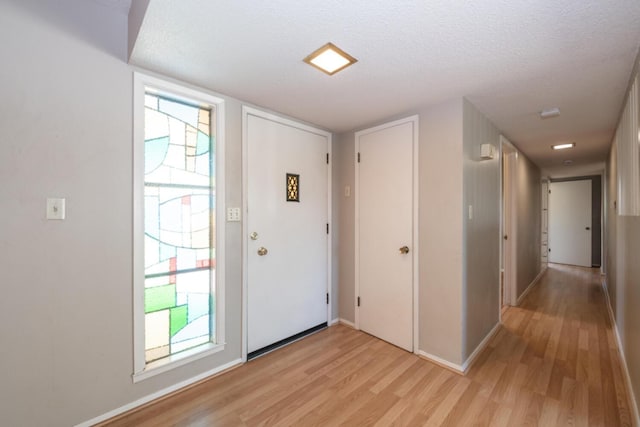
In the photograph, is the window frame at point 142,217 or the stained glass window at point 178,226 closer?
the window frame at point 142,217

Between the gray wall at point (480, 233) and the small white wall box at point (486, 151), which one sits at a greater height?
the small white wall box at point (486, 151)

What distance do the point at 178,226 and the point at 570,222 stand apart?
8357 millimetres

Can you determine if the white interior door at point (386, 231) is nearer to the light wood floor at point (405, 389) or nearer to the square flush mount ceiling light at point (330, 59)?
the light wood floor at point (405, 389)

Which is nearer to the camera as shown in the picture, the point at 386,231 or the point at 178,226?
the point at 178,226

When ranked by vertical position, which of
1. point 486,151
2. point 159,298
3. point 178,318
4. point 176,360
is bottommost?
point 176,360

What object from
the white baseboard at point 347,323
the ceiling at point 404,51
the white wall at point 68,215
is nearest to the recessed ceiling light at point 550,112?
the ceiling at point 404,51

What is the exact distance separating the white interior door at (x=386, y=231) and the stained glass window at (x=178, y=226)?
4.98 ft

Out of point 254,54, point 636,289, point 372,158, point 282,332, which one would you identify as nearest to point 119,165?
point 254,54

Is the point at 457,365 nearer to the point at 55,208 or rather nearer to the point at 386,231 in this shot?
the point at 386,231

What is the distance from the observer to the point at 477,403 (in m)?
1.79

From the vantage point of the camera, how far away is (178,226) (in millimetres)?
→ 1970

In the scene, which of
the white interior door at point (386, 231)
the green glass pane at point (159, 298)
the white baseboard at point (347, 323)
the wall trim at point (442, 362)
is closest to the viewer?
the green glass pane at point (159, 298)

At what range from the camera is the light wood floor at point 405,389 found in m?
1.66

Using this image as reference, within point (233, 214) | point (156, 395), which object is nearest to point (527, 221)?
point (233, 214)
